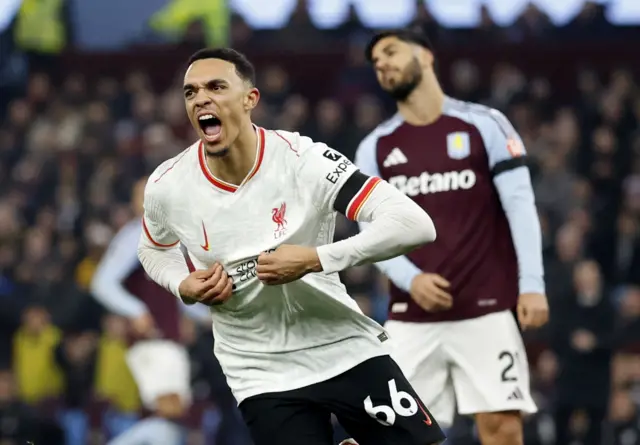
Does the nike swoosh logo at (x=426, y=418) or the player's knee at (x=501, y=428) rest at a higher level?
the nike swoosh logo at (x=426, y=418)

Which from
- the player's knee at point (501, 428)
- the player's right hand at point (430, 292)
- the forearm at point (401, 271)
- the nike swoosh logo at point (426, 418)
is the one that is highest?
the forearm at point (401, 271)

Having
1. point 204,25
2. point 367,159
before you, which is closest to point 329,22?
point 204,25

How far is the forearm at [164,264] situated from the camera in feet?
17.7

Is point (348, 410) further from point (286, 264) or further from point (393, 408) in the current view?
point (286, 264)

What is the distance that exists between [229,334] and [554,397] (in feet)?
20.1

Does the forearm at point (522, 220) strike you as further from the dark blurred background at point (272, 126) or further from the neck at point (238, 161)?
the dark blurred background at point (272, 126)

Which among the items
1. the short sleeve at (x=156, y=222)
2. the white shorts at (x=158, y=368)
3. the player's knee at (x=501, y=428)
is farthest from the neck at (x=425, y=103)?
the white shorts at (x=158, y=368)

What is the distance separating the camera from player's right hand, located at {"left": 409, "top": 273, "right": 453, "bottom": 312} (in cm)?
650

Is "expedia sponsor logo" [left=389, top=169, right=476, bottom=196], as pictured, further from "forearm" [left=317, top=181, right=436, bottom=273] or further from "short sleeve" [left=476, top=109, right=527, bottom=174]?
"forearm" [left=317, top=181, right=436, bottom=273]

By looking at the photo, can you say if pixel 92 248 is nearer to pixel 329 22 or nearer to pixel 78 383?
pixel 78 383

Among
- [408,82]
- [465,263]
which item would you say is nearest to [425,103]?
[408,82]

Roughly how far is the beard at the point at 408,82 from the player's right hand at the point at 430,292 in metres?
0.94

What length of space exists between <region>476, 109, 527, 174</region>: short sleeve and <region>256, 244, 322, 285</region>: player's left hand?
1.94 meters

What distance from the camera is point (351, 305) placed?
5297 millimetres
